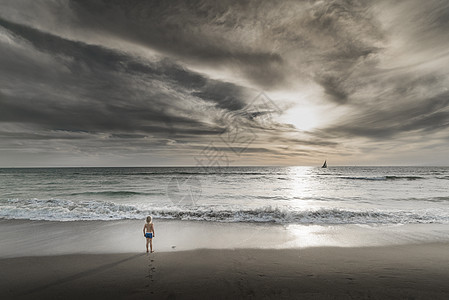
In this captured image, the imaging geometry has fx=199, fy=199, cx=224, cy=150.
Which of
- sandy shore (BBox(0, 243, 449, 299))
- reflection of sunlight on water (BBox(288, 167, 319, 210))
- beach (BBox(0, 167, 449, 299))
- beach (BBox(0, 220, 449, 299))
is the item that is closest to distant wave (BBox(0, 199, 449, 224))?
beach (BBox(0, 167, 449, 299))

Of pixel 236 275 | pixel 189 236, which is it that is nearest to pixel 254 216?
pixel 189 236

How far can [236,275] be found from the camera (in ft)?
16.5

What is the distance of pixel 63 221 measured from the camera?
401 inches

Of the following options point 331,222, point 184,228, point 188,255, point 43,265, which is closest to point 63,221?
point 43,265

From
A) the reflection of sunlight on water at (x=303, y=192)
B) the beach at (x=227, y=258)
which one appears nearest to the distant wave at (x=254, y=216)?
the beach at (x=227, y=258)

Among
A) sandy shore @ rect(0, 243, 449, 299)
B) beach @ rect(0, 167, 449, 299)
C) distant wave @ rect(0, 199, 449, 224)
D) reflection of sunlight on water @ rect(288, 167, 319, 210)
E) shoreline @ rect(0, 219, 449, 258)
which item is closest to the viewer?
sandy shore @ rect(0, 243, 449, 299)

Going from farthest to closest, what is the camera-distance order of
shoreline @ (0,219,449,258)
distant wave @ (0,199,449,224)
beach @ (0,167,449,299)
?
distant wave @ (0,199,449,224), shoreline @ (0,219,449,258), beach @ (0,167,449,299)

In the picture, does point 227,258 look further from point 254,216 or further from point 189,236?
point 254,216

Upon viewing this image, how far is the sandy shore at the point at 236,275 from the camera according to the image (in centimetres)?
435

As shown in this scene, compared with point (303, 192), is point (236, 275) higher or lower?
higher

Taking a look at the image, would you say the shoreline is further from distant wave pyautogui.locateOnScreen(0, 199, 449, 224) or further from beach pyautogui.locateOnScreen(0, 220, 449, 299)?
distant wave pyautogui.locateOnScreen(0, 199, 449, 224)

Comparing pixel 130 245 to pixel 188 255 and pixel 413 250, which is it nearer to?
pixel 188 255

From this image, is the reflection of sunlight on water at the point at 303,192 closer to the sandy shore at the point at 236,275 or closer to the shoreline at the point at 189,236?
the shoreline at the point at 189,236

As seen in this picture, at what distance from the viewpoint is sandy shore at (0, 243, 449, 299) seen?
4348mm
